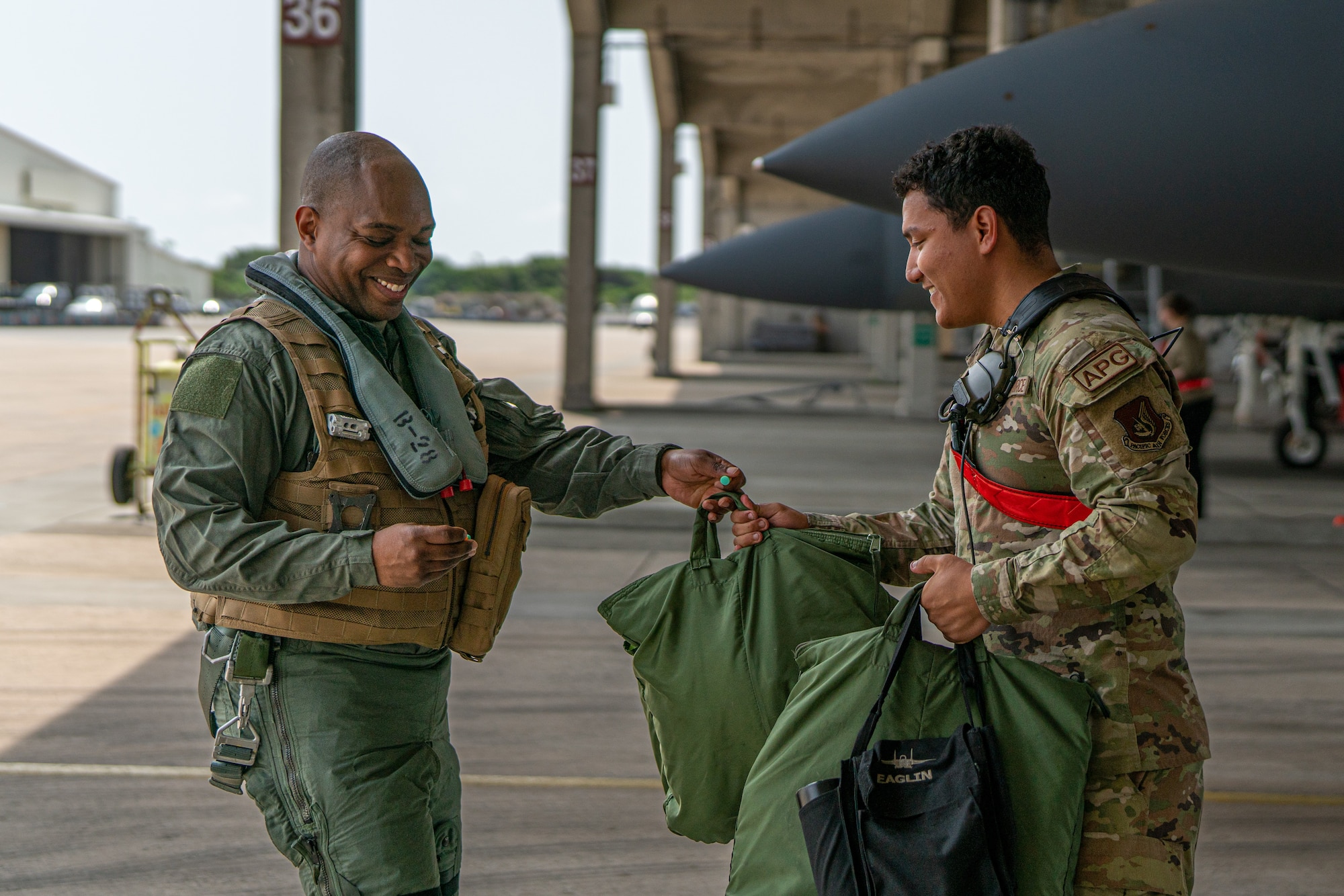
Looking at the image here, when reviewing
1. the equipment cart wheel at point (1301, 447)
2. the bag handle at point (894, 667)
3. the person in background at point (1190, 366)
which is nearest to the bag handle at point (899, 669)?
the bag handle at point (894, 667)

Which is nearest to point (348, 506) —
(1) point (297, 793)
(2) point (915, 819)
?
(1) point (297, 793)

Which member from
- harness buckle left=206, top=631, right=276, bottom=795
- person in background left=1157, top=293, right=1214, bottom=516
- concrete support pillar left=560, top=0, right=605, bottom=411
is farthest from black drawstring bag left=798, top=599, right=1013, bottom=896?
concrete support pillar left=560, top=0, right=605, bottom=411

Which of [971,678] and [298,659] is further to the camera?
[298,659]

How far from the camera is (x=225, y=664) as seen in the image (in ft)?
7.12

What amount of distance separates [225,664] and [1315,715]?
461 cm

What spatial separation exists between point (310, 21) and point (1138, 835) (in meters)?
7.48

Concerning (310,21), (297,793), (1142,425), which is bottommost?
(297,793)

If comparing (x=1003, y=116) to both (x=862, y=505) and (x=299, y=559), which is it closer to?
(x=299, y=559)

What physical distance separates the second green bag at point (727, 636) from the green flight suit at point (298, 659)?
0.44 meters

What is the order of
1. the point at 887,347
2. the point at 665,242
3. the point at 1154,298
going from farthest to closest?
the point at 887,347 < the point at 665,242 < the point at 1154,298

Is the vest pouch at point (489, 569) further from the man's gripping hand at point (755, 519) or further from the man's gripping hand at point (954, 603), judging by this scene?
the man's gripping hand at point (954, 603)

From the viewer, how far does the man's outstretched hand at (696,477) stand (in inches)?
103

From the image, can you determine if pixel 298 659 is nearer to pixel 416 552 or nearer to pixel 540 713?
pixel 416 552

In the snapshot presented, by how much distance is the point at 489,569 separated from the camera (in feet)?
7.58
